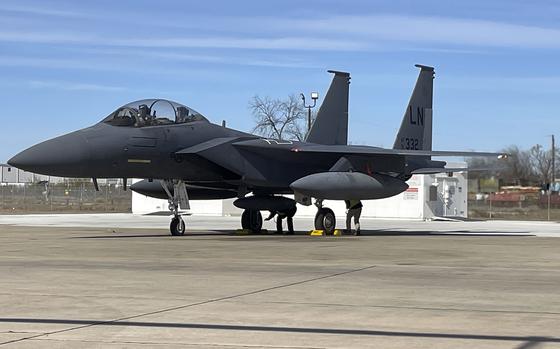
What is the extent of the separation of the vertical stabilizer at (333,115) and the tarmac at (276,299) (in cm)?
1249

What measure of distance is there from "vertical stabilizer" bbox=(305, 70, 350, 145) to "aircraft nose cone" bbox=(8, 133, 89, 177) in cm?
979

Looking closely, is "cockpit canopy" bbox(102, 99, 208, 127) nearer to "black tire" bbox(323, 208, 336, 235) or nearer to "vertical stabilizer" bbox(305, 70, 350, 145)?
"black tire" bbox(323, 208, 336, 235)

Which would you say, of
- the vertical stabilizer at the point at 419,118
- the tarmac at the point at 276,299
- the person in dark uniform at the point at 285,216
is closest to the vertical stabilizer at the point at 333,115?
the vertical stabilizer at the point at 419,118

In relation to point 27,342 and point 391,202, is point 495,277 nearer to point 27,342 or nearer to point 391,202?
point 27,342

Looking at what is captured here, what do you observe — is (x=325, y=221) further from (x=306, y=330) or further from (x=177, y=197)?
(x=306, y=330)

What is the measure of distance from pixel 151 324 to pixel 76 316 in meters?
0.79

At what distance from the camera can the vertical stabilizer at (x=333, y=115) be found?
28203mm

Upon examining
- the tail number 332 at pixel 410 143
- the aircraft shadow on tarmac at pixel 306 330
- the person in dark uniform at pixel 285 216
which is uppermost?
the tail number 332 at pixel 410 143

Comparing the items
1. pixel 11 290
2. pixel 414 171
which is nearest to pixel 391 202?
pixel 414 171

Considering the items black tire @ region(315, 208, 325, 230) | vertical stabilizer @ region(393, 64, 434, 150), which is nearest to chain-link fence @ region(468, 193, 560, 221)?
vertical stabilizer @ region(393, 64, 434, 150)

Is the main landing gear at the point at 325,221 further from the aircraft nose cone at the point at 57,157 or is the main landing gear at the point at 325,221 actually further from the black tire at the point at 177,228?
the aircraft nose cone at the point at 57,157

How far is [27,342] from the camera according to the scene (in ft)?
21.0

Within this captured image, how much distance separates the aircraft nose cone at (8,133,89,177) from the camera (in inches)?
749

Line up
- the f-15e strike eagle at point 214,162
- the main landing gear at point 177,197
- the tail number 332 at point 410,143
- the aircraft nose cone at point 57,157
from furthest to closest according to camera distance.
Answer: the tail number 332 at point 410,143 < the main landing gear at point 177,197 < the f-15e strike eagle at point 214,162 < the aircraft nose cone at point 57,157
